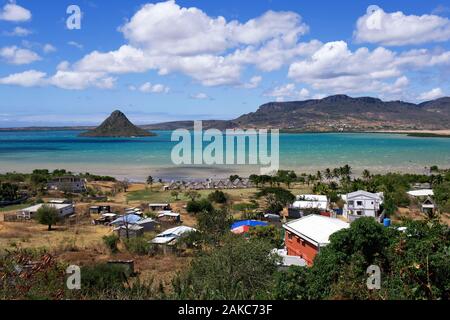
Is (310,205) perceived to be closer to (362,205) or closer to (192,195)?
(362,205)

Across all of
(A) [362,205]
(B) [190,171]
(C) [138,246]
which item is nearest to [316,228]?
(C) [138,246]

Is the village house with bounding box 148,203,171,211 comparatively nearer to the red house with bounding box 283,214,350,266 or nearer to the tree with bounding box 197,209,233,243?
the tree with bounding box 197,209,233,243

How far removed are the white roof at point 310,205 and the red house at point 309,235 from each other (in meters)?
11.7

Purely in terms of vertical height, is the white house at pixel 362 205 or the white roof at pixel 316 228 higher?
the white roof at pixel 316 228

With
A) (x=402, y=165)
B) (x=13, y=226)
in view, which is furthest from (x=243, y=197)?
(x=402, y=165)

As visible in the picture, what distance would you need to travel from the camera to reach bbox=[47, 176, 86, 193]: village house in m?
48.6

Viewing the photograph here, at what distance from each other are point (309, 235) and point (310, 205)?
1495cm

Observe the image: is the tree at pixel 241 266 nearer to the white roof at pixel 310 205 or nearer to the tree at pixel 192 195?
the white roof at pixel 310 205

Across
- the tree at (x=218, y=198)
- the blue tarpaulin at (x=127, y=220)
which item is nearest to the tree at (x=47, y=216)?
the blue tarpaulin at (x=127, y=220)

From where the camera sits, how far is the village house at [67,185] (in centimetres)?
4856

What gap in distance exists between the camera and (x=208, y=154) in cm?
Result: 10606

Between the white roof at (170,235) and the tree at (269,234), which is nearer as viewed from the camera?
the tree at (269,234)
